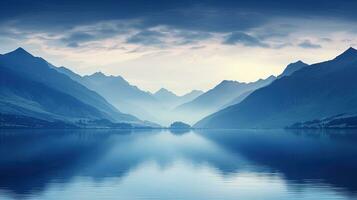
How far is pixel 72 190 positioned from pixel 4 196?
12.4 meters

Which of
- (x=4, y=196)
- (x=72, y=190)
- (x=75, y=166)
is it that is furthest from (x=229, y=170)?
(x=4, y=196)

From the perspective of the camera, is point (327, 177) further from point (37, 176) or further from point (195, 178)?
point (37, 176)

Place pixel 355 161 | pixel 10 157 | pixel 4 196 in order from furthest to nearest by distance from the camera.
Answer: pixel 10 157
pixel 355 161
pixel 4 196

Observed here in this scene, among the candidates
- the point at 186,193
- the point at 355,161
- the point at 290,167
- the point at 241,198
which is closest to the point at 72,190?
the point at 186,193

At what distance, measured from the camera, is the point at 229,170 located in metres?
131

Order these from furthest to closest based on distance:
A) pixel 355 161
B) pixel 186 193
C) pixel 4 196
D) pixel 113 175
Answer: pixel 355 161
pixel 113 175
pixel 186 193
pixel 4 196

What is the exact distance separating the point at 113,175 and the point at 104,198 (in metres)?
34.6

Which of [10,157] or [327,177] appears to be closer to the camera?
[327,177]

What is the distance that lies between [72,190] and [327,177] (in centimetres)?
5258

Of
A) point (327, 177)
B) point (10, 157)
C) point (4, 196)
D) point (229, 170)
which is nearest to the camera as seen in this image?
point (4, 196)

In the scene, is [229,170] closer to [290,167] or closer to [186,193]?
[290,167]

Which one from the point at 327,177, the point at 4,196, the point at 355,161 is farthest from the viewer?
the point at 355,161

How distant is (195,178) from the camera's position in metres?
115

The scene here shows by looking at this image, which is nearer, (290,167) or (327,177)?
(327,177)
